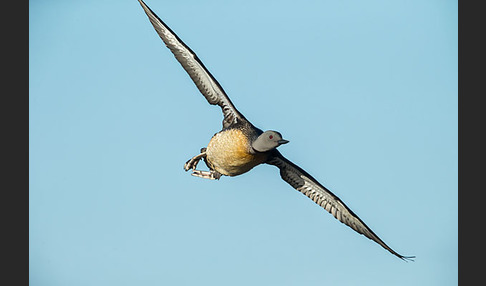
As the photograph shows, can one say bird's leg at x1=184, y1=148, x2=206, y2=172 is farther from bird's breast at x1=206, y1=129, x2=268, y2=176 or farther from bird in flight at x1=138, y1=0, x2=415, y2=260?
bird's breast at x1=206, y1=129, x2=268, y2=176

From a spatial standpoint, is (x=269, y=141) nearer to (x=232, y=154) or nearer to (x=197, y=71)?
(x=232, y=154)

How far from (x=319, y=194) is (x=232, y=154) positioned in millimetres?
4360

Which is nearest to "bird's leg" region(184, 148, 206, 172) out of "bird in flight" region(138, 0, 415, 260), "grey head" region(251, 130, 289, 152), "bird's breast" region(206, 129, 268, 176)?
"bird in flight" region(138, 0, 415, 260)

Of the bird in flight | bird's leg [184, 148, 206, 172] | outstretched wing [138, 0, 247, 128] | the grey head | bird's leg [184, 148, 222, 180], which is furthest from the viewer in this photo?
bird's leg [184, 148, 206, 172]

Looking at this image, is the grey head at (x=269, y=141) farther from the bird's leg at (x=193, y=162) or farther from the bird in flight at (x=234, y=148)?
the bird's leg at (x=193, y=162)

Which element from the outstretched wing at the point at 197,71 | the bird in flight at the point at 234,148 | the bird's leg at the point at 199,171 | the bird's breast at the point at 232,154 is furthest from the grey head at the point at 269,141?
the bird's leg at the point at 199,171

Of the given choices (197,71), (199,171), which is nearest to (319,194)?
(199,171)

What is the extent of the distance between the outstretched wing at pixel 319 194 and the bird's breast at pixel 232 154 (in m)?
1.64

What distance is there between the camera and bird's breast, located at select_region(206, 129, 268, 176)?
25234 mm

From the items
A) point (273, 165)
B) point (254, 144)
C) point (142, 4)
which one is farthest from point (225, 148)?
point (142, 4)

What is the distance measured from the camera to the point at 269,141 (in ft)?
81.0

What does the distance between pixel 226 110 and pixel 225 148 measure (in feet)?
5.04

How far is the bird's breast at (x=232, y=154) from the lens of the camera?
25234 mm

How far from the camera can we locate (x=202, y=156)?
27.0 metres
